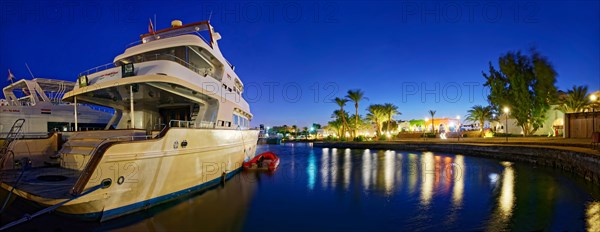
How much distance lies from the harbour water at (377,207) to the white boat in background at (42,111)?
19207mm

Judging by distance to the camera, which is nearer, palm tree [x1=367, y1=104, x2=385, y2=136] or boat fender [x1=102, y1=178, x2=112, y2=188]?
boat fender [x1=102, y1=178, x2=112, y2=188]

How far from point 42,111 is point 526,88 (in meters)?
52.6

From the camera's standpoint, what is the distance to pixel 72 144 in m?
9.71

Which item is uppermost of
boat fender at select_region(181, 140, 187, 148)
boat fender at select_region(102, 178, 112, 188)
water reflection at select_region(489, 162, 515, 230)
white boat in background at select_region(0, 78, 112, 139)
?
white boat in background at select_region(0, 78, 112, 139)

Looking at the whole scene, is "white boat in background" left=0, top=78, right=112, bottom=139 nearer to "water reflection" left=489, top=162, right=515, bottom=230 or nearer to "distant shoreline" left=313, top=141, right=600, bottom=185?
"water reflection" left=489, top=162, right=515, bottom=230

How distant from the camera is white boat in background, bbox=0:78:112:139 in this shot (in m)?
23.0

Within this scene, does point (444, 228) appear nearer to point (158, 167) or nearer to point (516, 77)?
point (158, 167)

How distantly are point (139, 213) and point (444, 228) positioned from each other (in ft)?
28.3

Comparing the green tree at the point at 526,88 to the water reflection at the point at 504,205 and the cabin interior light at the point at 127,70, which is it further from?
the cabin interior light at the point at 127,70

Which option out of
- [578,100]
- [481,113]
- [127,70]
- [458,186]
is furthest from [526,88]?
[127,70]

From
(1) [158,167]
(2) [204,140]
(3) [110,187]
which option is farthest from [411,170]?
(3) [110,187]

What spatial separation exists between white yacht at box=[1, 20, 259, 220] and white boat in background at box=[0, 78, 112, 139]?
14.2m

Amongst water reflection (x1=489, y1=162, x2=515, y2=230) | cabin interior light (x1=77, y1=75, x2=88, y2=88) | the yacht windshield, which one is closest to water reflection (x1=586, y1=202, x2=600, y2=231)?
water reflection (x1=489, y1=162, x2=515, y2=230)

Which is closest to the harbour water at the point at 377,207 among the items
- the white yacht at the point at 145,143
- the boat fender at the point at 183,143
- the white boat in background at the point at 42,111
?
the white yacht at the point at 145,143
